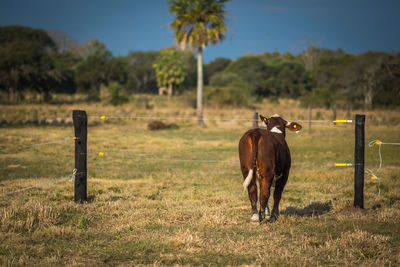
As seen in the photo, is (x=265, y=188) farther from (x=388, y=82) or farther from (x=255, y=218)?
(x=388, y=82)

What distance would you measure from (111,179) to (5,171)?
11.2ft

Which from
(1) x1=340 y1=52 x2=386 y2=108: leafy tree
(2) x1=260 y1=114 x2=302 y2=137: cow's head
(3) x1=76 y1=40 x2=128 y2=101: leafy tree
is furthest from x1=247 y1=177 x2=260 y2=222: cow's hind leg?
(3) x1=76 y1=40 x2=128 y2=101: leafy tree

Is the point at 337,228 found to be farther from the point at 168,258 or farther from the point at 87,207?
→ the point at 87,207

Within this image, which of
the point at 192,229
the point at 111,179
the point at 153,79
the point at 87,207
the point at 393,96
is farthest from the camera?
the point at 153,79

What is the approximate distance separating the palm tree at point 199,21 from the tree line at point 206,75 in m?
11.5

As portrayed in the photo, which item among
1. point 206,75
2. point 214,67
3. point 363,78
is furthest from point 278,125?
point 214,67

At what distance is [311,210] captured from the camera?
7184 millimetres

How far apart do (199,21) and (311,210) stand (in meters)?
25.1

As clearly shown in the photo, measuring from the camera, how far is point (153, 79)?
90750 millimetres

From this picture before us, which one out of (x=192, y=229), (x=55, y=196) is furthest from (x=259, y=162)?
(x=55, y=196)

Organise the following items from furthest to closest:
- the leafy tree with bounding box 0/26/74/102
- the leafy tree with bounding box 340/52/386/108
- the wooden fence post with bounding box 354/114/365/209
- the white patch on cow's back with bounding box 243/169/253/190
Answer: the leafy tree with bounding box 340/52/386/108
the leafy tree with bounding box 0/26/74/102
the wooden fence post with bounding box 354/114/365/209
the white patch on cow's back with bounding box 243/169/253/190

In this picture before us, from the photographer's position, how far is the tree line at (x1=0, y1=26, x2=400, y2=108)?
4125cm

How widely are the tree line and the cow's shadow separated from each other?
108 feet

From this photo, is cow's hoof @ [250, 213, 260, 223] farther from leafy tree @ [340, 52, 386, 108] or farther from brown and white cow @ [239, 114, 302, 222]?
leafy tree @ [340, 52, 386, 108]
